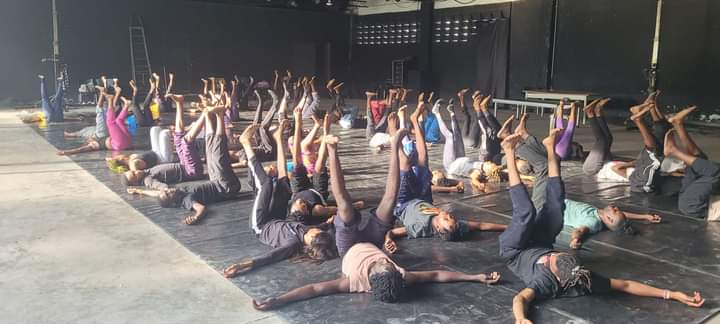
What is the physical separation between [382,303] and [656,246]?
2.35 metres

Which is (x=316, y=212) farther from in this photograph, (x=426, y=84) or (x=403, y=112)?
(x=426, y=84)

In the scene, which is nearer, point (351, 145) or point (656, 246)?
point (656, 246)

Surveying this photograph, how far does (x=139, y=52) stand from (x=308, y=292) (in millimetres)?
15919

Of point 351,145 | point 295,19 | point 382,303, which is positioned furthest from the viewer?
point 295,19

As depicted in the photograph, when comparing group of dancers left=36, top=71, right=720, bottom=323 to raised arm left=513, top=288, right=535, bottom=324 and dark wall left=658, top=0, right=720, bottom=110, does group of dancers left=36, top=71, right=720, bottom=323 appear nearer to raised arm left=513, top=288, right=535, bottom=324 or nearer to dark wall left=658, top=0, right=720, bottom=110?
raised arm left=513, top=288, right=535, bottom=324

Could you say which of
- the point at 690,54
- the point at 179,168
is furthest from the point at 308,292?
the point at 690,54

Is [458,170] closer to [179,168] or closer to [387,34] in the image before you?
[179,168]

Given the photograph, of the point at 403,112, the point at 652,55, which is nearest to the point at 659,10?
the point at 652,55

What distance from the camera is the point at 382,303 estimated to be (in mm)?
3191

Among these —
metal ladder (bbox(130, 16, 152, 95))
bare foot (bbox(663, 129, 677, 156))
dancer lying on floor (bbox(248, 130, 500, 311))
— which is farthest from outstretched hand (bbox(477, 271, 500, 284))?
metal ladder (bbox(130, 16, 152, 95))

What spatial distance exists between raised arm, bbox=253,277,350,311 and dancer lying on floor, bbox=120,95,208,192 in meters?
2.95

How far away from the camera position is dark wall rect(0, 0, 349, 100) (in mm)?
15953

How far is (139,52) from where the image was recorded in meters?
17.3

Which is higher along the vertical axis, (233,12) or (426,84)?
(233,12)
